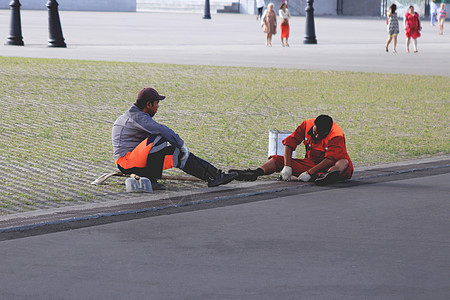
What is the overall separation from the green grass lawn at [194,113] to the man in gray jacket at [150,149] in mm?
330

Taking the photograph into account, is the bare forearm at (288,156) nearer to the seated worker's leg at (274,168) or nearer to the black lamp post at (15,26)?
the seated worker's leg at (274,168)

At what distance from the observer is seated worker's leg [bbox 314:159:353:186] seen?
7293 mm

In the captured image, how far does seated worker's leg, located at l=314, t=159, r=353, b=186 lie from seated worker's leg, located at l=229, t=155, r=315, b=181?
232 mm

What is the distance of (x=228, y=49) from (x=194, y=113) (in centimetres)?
1255

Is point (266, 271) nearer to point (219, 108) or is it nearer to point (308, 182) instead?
point (308, 182)

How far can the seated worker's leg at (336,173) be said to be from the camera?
7293 millimetres

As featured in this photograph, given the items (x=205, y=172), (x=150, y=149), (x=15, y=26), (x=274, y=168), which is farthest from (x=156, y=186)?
(x=15, y=26)

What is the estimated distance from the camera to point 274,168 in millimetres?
7676

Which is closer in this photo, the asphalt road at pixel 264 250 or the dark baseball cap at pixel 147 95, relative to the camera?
the asphalt road at pixel 264 250

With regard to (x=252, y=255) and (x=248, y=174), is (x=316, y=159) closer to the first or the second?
(x=248, y=174)

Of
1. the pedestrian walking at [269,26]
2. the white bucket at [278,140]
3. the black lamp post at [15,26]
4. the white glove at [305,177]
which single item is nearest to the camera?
the white glove at [305,177]

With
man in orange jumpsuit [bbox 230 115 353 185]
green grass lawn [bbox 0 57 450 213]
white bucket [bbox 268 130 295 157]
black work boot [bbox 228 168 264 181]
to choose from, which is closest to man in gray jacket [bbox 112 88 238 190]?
black work boot [bbox 228 168 264 181]

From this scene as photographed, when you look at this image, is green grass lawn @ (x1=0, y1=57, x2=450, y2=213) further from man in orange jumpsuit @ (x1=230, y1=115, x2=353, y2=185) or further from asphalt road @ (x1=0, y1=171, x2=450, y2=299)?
asphalt road @ (x1=0, y1=171, x2=450, y2=299)

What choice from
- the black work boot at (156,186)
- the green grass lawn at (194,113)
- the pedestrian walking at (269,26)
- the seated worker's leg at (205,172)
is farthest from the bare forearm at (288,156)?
the pedestrian walking at (269,26)
